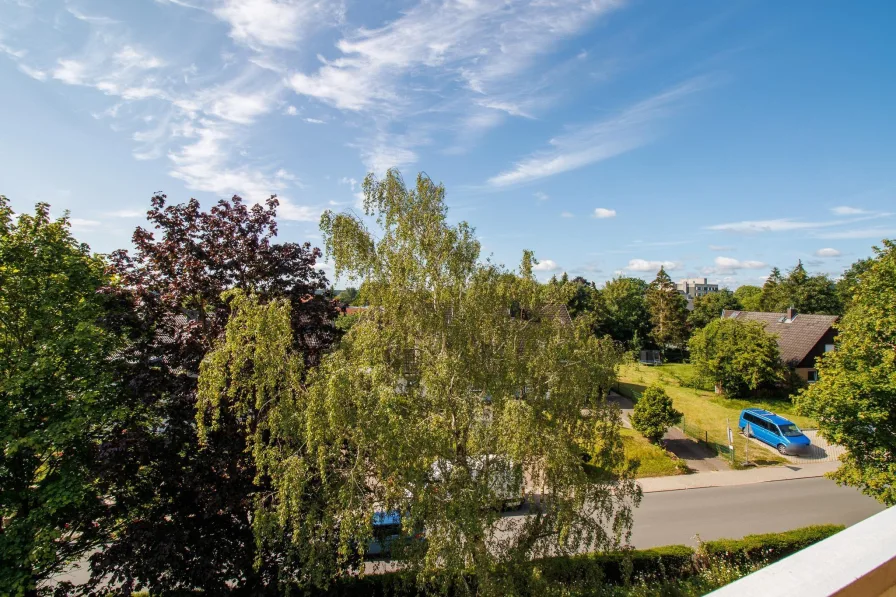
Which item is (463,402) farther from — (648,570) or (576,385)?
(648,570)

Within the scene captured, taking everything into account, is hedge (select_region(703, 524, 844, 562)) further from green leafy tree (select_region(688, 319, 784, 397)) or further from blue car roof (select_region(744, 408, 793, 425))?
green leafy tree (select_region(688, 319, 784, 397))

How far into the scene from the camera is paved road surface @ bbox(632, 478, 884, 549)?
12.9m

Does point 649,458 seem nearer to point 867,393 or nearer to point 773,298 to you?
point 867,393

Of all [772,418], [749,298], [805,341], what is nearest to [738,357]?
[772,418]

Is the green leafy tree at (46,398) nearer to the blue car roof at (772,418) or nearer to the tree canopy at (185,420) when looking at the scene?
the tree canopy at (185,420)

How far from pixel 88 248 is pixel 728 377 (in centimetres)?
2990

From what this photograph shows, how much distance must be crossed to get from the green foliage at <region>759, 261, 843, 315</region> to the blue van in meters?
32.3

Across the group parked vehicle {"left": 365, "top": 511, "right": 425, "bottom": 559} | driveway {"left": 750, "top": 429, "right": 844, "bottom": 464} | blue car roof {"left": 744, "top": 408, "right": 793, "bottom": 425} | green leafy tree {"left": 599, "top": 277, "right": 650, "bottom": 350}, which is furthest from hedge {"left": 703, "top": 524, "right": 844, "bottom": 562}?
green leafy tree {"left": 599, "top": 277, "right": 650, "bottom": 350}

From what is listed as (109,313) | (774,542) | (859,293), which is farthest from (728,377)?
(109,313)

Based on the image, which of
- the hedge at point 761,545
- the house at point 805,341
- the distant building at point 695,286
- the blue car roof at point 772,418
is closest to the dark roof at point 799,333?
the house at point 805,341

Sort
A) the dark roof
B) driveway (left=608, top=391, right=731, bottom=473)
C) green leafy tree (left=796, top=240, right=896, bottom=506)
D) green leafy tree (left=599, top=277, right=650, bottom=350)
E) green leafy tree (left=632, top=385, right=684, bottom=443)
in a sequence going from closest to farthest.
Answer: green leafy tree (left=796, top=240, right=896, bottom=506) → driveway (left=608, top=391, right=731, bottom=473) → green leafy tree (left=632, top=385, right=684, bottom=443) → the dark roof → green leafy tree (left=599, top=277, right=650, bottom=350)

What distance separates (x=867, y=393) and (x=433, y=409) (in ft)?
35.8

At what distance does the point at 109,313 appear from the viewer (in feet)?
27.1

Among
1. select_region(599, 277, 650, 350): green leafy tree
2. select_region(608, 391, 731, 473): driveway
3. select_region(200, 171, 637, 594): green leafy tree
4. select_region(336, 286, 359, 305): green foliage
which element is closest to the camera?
select_region(200, 171, 637, 594): green leafy tree
